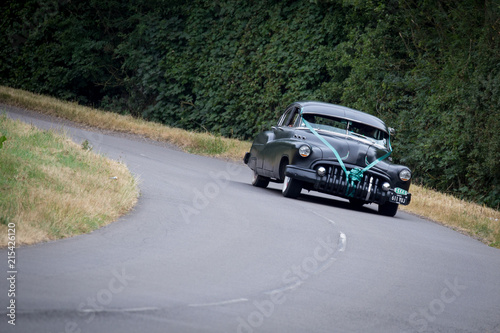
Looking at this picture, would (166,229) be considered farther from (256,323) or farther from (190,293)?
(256,323)

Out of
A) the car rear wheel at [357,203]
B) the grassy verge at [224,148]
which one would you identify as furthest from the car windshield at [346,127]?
the grassy verge at [224,148]

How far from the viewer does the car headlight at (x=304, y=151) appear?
14.3 m

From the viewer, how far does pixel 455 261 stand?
34.1 feet

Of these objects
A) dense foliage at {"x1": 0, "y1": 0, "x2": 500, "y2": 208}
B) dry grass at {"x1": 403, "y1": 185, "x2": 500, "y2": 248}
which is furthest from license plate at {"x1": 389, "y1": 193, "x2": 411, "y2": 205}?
dense foliage at {"x1": 0, "y1": 0, "x2": 500, "y2": 208}

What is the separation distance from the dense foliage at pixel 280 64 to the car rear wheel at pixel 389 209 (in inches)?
208

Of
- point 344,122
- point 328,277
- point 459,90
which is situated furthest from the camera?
point 459,90

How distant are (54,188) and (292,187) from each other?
5.29m

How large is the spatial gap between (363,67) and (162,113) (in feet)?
37.2

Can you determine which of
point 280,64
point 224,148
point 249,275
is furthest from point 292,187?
point 280,64

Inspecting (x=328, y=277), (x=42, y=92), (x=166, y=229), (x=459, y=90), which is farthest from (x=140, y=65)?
(x=328, y=277)

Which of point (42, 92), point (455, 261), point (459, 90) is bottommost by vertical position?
point (42, 92)

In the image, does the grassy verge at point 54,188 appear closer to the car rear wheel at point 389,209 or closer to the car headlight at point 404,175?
the car rear wheel at point 389,209

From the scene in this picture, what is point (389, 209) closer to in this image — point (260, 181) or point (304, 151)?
point (304, 151)

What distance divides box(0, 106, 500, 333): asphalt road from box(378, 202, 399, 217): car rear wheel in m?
1.18
